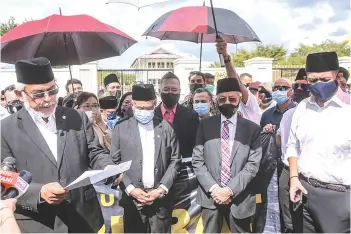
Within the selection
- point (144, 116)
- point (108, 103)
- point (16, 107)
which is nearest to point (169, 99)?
point (144, 116)

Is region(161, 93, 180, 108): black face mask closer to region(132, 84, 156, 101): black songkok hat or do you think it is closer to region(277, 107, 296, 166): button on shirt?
region(132, 84, 156, 101): black songkok hat

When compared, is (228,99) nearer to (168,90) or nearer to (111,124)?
(168,90)

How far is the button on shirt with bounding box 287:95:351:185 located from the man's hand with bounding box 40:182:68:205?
2.08 meters

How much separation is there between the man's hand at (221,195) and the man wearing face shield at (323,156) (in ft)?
1.89

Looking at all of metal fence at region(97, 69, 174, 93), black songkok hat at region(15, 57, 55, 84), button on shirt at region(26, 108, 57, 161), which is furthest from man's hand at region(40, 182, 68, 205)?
metal fence at region(97, 69, 174, 93)

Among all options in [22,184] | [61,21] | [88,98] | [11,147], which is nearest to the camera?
[22,184]

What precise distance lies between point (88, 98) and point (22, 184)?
2914 millimetres

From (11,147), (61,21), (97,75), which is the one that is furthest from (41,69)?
(97,75)

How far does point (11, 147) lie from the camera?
9.78 ft

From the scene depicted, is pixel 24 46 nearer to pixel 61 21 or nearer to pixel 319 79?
pixel 61 21

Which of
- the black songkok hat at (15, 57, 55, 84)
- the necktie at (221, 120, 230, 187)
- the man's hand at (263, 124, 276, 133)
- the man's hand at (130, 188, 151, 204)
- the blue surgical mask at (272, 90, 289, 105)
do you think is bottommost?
the man's hand at (130, 188, 151, 204)

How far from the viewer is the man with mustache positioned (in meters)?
2.96

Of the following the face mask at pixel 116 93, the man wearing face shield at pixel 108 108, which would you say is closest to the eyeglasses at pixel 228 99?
the man wearing face shield at pixel 108 108

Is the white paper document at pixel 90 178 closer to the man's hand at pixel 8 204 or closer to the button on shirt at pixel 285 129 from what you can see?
the man's hand at pixel 8 204
